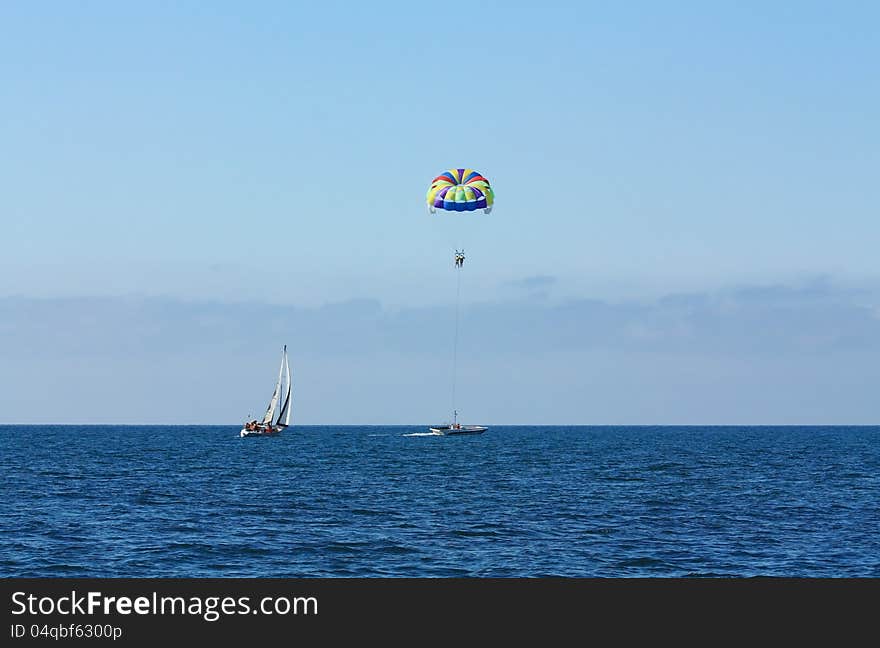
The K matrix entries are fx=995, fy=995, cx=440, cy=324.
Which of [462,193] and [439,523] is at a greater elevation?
[462,193]

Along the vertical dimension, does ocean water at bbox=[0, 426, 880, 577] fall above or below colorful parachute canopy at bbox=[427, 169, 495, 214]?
below

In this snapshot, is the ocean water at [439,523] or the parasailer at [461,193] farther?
the parasailer at [461,193]

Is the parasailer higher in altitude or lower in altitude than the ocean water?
higher

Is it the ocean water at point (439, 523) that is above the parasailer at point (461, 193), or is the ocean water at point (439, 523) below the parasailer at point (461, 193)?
below

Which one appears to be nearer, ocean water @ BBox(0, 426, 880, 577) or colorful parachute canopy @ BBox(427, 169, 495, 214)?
ocean water @ BBox(0, 426, 880, 577)

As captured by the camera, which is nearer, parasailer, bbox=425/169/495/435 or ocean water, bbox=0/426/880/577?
ocean water, bbox=0/426/880/577

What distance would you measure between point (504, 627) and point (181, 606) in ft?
12.8

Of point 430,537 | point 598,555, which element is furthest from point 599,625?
point 430,537

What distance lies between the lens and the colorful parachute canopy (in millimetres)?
93250

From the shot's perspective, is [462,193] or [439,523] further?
[462,193]

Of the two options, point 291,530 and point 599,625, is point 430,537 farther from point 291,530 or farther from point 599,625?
point 599,625

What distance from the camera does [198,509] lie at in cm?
6012

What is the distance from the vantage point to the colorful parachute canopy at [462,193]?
306 feet

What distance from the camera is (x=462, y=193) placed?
93750 millimetres
